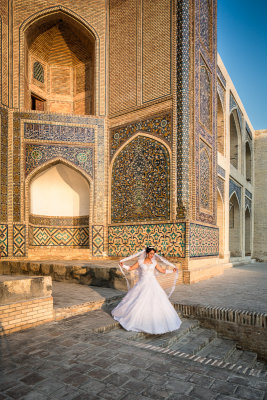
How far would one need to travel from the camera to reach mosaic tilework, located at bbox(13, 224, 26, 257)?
9.04 meters

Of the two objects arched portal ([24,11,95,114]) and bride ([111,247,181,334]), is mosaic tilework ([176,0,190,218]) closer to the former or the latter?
arched portal ([24,11,95,114])

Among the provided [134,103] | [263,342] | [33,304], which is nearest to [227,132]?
[134,103]

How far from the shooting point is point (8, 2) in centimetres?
975

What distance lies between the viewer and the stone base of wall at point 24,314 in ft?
11.9

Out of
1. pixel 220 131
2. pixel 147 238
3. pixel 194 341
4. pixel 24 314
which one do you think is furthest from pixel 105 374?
A: pixel 220 131

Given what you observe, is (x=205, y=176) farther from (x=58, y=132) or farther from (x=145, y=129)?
(x=58, y=132)

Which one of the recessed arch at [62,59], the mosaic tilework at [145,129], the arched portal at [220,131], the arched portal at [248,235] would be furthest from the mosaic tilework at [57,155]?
the arched portal at [248,235]

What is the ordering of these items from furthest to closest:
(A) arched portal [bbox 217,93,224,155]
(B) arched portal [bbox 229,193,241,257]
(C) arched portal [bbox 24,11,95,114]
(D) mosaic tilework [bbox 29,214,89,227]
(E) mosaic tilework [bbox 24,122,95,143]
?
(B) arched portal [bbox 229,193,241,257]
(A) arched portal [bbox 217,93,224,155]
(C) arched portal [bbox 24,11,95,114]
(D) mosaic tilework [bbox 29,214,89,227]
(E) mosaic tilework [bbox 24,122,95,143]

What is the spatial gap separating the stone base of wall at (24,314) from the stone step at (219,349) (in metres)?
2.05

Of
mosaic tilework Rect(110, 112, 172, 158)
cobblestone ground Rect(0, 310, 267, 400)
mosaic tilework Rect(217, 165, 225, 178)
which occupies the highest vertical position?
mosaic tilework Rect(110, 112, 172, 158)

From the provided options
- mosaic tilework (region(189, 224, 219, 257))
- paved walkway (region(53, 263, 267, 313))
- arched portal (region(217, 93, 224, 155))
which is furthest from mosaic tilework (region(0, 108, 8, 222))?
arched portal (region(217, 93, 224, 155))

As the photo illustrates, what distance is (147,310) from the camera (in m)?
4.06

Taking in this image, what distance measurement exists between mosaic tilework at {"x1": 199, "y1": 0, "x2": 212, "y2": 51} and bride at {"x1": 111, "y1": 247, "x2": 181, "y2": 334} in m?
8.19

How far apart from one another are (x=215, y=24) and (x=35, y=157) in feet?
25.1
